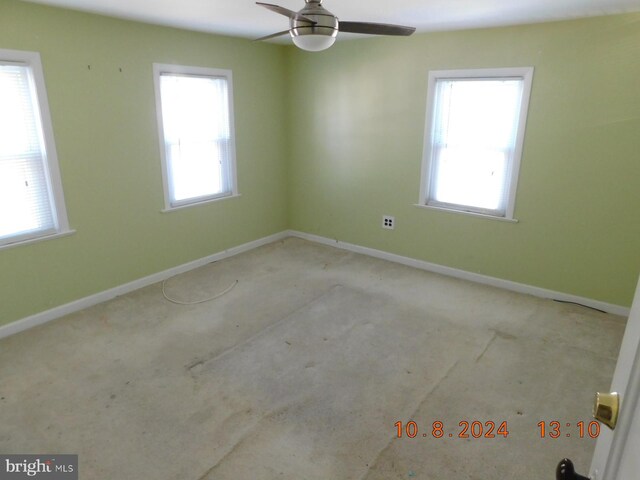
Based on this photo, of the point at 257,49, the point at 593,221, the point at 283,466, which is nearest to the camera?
the point at 283,466

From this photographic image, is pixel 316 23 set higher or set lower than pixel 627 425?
higher

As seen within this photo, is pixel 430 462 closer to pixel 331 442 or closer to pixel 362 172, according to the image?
pixel 331 442

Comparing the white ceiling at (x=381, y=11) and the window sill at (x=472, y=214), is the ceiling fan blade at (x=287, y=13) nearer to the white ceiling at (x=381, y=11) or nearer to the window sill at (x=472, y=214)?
the white ceiling at (x=381, y=11)

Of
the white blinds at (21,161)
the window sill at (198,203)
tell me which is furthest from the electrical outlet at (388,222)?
the white blinds at (21,161)

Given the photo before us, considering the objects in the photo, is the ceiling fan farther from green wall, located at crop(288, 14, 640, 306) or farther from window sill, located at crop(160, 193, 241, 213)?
window sill, located at crop(160, 193, 241, 213)

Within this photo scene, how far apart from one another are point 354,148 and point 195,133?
5.85ft

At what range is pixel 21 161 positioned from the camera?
10.5 feet

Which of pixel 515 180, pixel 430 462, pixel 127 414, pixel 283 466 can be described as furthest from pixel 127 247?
pixel 515 180

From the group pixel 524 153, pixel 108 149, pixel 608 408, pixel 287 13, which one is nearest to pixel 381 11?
pixel 287 13

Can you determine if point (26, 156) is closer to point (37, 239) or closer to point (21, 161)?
point (21, 161)

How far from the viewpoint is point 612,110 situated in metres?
3.38

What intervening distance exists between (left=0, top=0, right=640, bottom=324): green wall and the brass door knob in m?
3.32

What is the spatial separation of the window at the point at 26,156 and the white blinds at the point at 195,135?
1.08 meters

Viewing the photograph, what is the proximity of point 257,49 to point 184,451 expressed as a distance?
4178 millimetres
